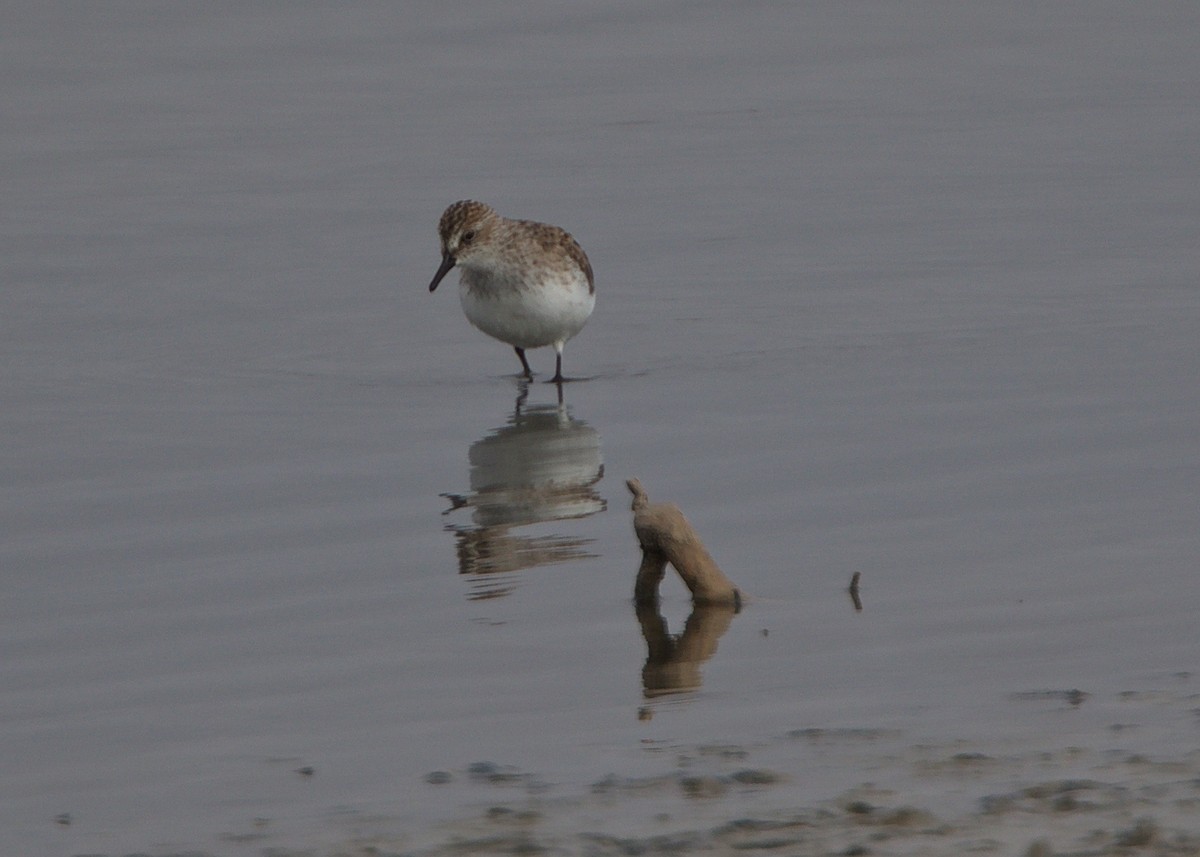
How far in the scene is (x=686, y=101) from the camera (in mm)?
23047

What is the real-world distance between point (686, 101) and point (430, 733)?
55.4 feet

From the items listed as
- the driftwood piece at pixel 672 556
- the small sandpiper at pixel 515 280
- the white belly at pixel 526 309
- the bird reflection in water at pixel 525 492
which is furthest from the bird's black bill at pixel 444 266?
the driftwood piece at pixel 672 556

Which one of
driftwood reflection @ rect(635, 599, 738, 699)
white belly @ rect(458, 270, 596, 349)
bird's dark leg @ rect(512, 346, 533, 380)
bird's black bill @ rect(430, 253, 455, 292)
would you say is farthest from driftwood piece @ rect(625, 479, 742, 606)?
bird's black bill @ rect(430, 253, 455, 292)

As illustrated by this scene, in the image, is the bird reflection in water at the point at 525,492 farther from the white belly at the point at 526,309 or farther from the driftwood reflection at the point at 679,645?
the driftwood reflection at the point at 679,645

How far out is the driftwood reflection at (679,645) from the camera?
7270 millimetres

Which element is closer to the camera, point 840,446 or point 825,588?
point 825,588

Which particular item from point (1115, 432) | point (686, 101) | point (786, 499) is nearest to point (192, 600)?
point (786, 499)

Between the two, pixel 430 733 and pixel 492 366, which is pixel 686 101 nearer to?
pixel 492 366

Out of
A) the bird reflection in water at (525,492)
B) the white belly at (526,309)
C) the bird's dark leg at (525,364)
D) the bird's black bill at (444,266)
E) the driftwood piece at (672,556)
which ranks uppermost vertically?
the bird's black bill at (444,266)

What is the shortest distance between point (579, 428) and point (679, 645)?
4246 mm

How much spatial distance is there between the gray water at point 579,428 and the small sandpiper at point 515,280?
1.43ft

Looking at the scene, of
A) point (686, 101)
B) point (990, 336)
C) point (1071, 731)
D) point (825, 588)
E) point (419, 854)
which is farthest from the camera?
point (686, 101)

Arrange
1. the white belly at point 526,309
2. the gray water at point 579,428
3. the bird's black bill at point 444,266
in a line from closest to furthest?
the gray water at point 579,428, the white belly at point 526,309, the bird's black bill at point 444,266

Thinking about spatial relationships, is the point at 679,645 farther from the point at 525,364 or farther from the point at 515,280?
the point at 525,364
